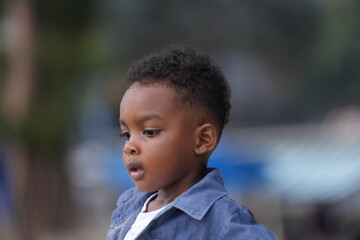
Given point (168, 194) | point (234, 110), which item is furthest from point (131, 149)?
point (234, 110)

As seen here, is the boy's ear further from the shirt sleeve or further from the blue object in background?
the blue object in background

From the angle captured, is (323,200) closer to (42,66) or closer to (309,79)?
(42,66)

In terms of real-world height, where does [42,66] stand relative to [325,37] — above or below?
below

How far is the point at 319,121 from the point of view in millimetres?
16812

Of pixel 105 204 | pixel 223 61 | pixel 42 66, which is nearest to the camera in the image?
pixel 42 66

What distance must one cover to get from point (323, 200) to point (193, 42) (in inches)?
313

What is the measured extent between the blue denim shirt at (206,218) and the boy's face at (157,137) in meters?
0.08

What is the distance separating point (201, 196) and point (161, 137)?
20cm

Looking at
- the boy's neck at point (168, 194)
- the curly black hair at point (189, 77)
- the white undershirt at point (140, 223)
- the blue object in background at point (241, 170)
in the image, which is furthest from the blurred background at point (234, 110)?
the white undershirt at point (140, 223)

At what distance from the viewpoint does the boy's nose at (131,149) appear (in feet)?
7.22

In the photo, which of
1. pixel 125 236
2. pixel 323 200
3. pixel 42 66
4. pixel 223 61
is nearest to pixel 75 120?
pixel 42 66

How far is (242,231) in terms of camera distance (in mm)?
2021

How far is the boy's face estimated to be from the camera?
220 cm

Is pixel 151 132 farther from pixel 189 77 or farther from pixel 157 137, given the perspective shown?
pixel 189 77
